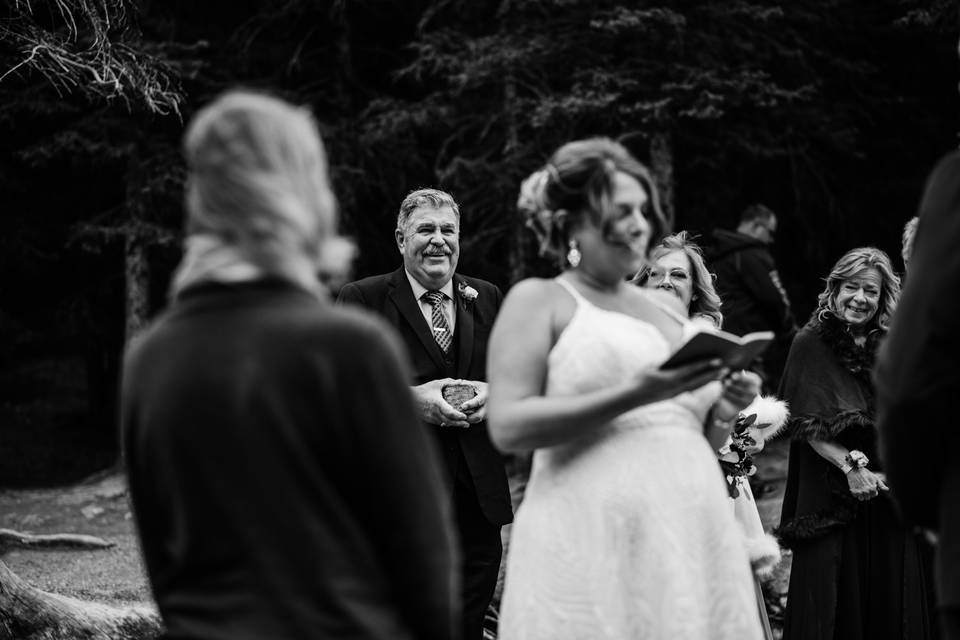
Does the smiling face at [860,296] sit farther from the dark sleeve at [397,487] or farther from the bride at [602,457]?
the dark sleeve at [397,487]

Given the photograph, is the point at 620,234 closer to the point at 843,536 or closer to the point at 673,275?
the point at 673,275

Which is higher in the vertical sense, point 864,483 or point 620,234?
point 620,234

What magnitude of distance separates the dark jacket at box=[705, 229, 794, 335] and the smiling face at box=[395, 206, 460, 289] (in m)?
5.54

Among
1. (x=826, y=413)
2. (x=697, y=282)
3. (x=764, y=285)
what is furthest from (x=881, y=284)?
(x=764, y=285)

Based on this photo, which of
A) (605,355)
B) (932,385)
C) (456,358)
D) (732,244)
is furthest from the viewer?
(732,244)

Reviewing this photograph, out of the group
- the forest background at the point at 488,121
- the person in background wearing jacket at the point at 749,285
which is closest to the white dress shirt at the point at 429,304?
the person in background wearing jacket at the point at 749,285

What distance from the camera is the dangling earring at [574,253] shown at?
3.34 meters

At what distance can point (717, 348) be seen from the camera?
3.01 meters

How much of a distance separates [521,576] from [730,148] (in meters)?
11.7

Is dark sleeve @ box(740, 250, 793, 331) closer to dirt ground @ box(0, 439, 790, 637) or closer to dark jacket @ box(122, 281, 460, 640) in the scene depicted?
dirt ground @ box(0, 439, 790, 637)

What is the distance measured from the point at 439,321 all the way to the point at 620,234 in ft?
8.29

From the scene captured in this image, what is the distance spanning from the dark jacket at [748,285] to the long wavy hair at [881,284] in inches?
175

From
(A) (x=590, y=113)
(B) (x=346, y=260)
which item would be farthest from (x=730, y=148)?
(B) (x=346, y=260)

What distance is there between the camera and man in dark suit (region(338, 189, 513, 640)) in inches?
216
